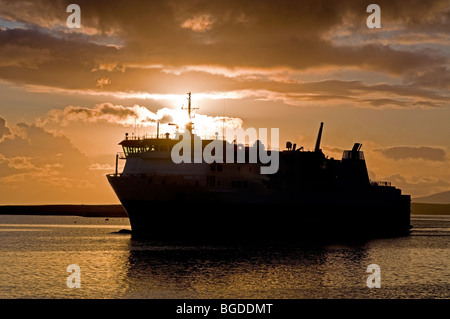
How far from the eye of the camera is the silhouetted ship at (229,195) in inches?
2378

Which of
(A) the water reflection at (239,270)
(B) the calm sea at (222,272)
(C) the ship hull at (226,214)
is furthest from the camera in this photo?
(C) the ship hull at (226,214)

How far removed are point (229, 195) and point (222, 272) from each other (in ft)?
72.3

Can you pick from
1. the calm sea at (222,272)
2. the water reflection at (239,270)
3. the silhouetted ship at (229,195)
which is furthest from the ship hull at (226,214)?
the water reflection at (239,270)

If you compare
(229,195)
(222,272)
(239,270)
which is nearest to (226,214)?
(229,195)

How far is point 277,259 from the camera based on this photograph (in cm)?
4694

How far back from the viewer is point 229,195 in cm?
6131
